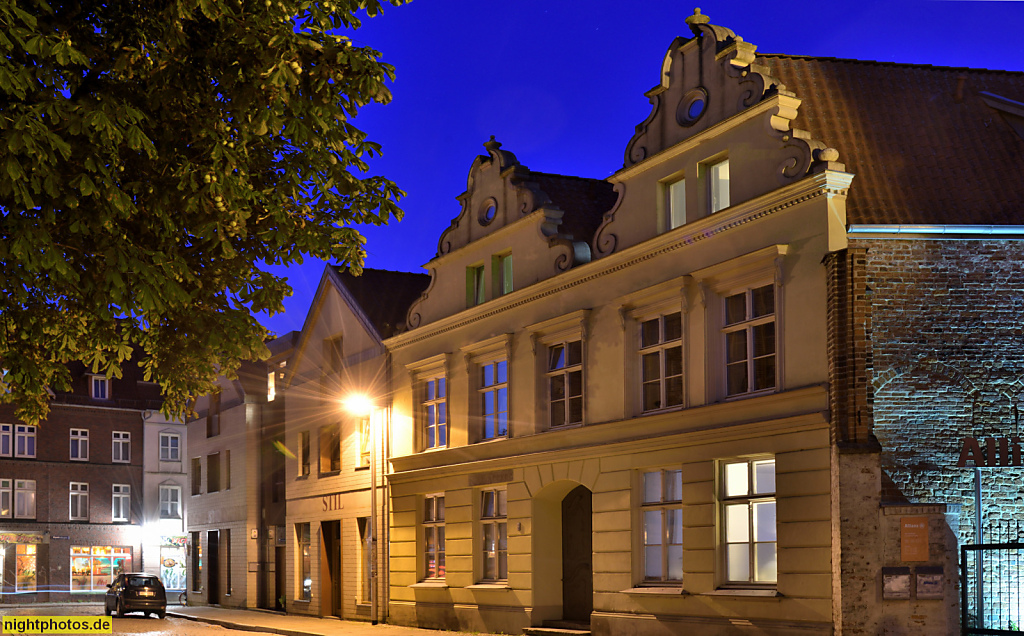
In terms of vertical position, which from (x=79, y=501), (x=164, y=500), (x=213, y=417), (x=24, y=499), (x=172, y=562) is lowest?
(x=172, y=562)

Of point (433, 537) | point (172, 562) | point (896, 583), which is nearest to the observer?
point (896, 583)

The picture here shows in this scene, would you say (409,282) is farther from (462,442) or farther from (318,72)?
(318,72)

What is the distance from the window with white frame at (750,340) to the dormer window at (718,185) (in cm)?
167

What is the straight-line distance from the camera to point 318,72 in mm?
13148

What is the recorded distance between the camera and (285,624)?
32.0 meters

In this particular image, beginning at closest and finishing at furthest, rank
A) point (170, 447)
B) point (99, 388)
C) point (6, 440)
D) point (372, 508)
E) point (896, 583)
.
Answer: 1. point (896, 583)
2. point (372, 508)
3. point (6, 440)
4. point (99, 388)
5. point (170, 447)

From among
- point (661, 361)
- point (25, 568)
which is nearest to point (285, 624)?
point (661, 361)

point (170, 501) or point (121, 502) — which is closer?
point (121, 502)

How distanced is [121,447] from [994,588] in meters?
52.1

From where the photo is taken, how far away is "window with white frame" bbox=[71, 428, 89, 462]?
59.7 metres

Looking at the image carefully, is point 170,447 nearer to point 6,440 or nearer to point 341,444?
point 6,440

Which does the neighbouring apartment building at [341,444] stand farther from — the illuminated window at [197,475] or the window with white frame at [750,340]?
the window with white frame at [750,340]

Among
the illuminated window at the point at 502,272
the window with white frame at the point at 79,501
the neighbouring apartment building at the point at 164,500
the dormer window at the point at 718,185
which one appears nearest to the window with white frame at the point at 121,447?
the neighbouring apartment building at the point at 164,500

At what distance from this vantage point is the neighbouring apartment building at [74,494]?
56.7m
